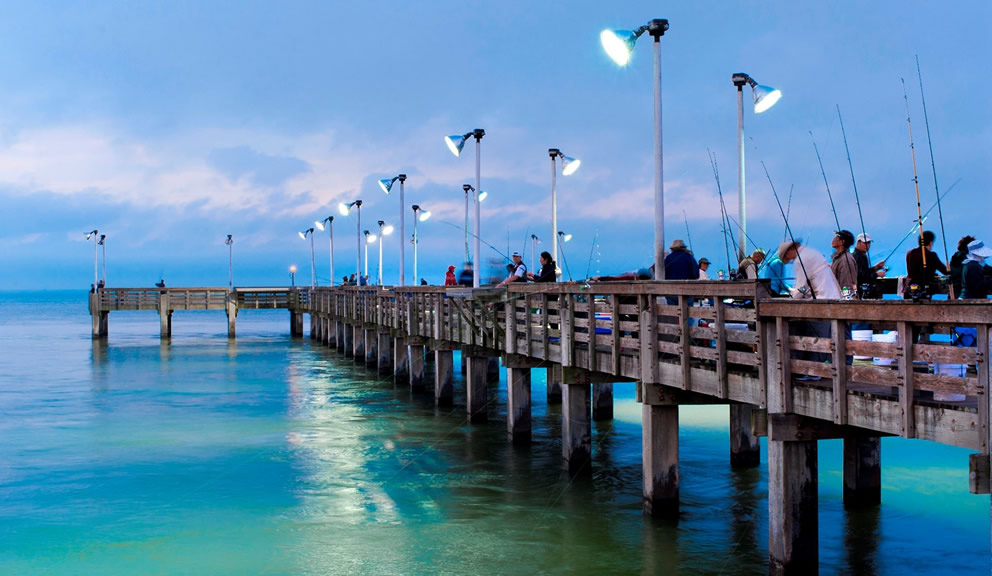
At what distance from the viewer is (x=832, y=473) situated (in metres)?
17.2

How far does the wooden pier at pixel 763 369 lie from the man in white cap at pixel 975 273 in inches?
24.8

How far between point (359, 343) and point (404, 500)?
26686mm

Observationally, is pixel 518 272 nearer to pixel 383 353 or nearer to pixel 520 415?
pixel 520 415

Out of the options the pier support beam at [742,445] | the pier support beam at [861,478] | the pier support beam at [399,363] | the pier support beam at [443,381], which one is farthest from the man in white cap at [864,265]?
the pier support beam at [399,363]

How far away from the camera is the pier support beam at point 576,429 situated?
16.5 metres

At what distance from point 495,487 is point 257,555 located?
4575 millimetres

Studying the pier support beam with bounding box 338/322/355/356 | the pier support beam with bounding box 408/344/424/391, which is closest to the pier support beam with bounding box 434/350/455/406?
the pier support beam with bounding box 408/344/424/391

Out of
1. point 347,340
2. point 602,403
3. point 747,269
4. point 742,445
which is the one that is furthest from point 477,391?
point 347,340

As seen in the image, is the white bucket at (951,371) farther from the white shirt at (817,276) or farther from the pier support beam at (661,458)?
the pier support beam at (661,458)

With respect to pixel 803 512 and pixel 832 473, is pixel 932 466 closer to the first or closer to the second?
pixel 832 473

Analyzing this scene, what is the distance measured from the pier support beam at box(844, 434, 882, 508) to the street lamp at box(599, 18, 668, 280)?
12.9ft

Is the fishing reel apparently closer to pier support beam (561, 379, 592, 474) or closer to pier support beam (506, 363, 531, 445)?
pier support beam (561, 379, 592, 474)

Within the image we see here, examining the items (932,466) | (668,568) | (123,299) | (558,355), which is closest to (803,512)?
(668,568)

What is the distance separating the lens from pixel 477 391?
76.8 feet
